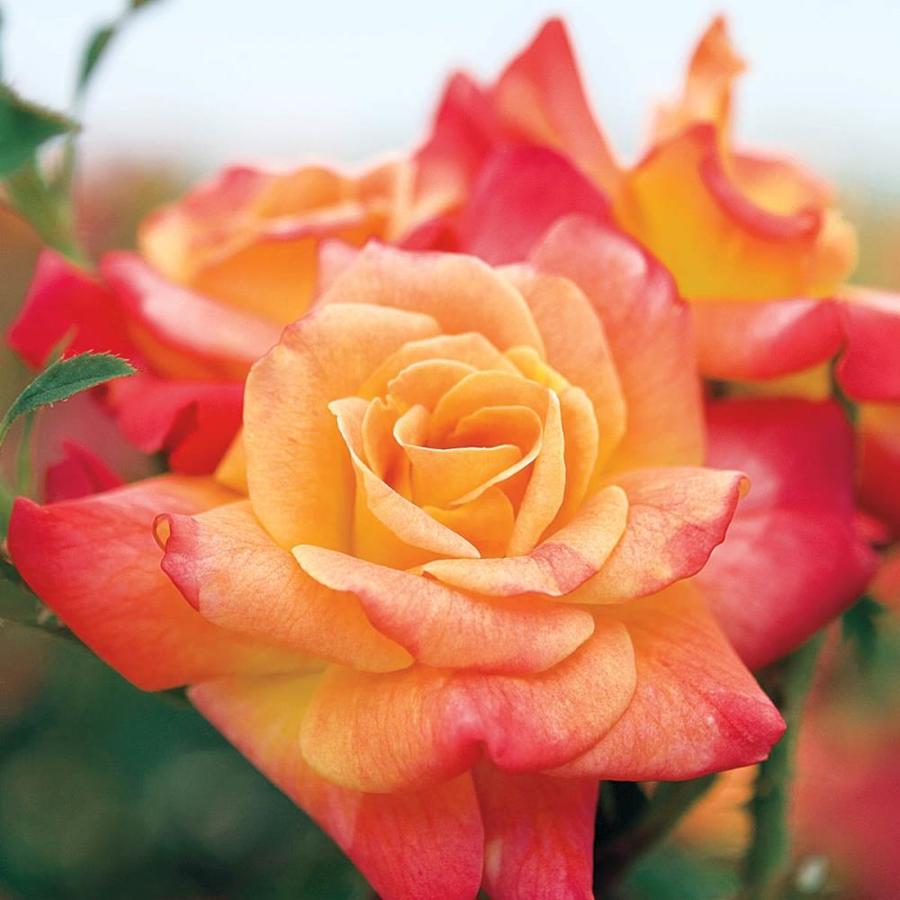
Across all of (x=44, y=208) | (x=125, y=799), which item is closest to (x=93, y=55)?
(x=44, y=208)

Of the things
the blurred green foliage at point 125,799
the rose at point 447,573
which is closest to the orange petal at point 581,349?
the rose at point 447,573

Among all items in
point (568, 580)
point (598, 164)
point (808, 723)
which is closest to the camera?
point (568, 580)

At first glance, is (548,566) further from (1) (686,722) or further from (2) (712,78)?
(2) (712,78)

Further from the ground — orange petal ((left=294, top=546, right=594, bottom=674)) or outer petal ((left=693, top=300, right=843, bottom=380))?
outer petal ((left=693, top=300, right=843, bottom=380))

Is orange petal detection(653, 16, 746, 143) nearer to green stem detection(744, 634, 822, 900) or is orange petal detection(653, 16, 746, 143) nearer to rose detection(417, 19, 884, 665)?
rose detection(417, 19, 884, 665)

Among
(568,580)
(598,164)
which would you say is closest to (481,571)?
(568,580)

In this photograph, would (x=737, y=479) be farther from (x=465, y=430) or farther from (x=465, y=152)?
(x=465, y=152)

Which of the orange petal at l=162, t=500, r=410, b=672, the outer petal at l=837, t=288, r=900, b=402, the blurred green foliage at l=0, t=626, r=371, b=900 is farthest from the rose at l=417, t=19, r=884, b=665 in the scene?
the blurred green foliage at l=0, t=626, r=371, b=900
